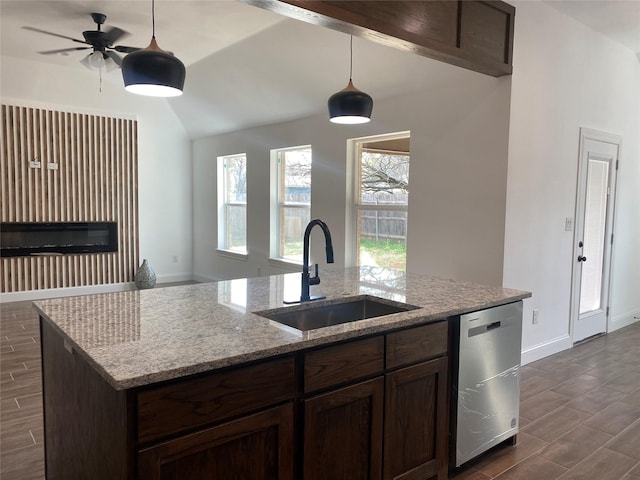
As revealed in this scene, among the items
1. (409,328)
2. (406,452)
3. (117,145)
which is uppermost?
(117,145)

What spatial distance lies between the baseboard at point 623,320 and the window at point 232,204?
16.0ft

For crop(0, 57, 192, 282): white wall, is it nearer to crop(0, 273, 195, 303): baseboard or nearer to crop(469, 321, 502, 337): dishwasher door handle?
crop(0, 273, 195, 303): baseboard

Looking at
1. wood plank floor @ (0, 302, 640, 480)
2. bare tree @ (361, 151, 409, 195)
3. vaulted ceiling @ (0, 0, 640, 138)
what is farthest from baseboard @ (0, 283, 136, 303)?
bare tree @ (361, 151, 409, 195)

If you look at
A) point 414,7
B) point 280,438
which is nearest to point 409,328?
point 280,438

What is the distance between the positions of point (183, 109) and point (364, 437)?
6.46m

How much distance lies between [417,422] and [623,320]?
178 inches

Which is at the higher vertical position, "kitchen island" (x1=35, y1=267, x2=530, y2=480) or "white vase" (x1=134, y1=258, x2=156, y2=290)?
"kitchen island" (x1=35, y1=267, x2=530, y2=480)

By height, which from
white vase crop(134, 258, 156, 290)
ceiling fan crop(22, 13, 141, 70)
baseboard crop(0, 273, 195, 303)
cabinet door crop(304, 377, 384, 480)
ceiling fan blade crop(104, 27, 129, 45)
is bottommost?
baseboard crop(0, 273, 195, 303)

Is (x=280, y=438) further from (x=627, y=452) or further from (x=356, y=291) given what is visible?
(x=627, y=452)

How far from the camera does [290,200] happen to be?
20.8ft

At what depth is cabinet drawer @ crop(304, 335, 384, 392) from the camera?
66.0 inches

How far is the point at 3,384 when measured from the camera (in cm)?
347

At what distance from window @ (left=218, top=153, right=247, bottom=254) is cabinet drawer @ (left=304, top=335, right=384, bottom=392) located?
214 inches

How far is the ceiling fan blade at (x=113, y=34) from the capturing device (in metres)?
4.54
